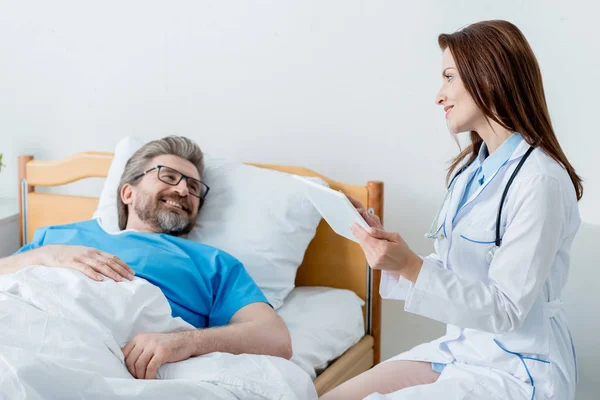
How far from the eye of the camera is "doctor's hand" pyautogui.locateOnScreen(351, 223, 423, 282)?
122 cm

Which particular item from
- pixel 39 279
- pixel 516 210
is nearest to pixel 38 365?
pixel 39 279

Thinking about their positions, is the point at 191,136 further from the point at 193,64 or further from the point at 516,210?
the point at 516,210

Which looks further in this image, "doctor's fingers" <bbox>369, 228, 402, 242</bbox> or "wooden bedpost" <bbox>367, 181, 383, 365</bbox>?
"wooden bedpost" <bbox>367, 181, 383, 365</bbox>

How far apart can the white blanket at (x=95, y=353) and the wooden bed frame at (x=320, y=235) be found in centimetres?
37

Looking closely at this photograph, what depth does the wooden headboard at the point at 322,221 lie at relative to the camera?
6.76 ft

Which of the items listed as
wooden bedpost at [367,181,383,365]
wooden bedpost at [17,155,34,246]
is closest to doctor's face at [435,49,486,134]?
wooden bedpost at [367,181,383,365]

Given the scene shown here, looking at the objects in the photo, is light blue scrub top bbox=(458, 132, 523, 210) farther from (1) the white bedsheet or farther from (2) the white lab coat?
(1) the white bedsheet

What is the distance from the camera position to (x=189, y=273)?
1.73m

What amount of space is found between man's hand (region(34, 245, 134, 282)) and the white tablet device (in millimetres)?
502

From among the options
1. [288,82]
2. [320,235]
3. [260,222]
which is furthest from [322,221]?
[288,82]

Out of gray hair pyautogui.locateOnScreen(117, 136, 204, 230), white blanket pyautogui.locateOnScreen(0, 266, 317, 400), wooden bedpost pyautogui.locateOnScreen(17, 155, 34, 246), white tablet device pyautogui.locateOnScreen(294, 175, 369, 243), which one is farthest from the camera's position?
wooden bedpost pyautogui.locateOnScreen(17, 155, 34, 246)

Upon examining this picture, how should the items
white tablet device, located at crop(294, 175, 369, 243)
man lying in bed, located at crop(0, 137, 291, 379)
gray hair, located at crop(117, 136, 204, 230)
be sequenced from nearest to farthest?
1. white tablet device, located at crop(294, 175, 369, 243)
2. man lying in bed, located at crop(0, 137, 291, 379)
3. gray hair, located at crop(117, 136, 204, 230)

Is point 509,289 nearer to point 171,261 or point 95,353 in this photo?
point 95,353

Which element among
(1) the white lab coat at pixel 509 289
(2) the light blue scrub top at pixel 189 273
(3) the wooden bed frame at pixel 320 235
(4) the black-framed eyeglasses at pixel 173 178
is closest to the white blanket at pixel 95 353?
(2) the light blue scrub top at pixel 189 273
